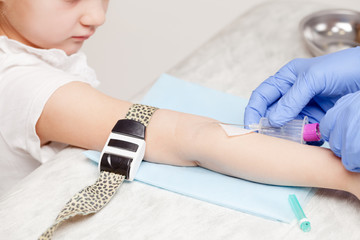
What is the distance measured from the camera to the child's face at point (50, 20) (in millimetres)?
1084

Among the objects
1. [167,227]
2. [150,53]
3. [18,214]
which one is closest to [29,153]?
[18,214]

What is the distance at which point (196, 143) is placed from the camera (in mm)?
989

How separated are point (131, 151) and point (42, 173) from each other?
21cm

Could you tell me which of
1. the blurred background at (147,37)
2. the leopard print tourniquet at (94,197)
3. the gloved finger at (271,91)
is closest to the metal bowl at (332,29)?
the gloved finger at (271,91)

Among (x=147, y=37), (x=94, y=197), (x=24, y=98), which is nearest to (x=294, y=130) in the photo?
(x=94, y=197)

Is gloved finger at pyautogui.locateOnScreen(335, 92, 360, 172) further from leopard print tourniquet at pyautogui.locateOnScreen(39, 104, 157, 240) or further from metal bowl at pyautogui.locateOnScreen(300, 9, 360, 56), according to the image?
metal bowl at pyautogui.locateOnScreen(300, 9, 360, 56)

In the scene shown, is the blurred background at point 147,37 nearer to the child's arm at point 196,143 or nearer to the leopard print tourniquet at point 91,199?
the child's arm at point 196,143

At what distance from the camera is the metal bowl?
4.67 ft

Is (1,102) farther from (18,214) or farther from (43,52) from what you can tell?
(18,214)

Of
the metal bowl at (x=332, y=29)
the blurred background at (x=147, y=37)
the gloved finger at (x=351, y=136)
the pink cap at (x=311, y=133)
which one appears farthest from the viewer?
the blurred background at (x=147, y=37)

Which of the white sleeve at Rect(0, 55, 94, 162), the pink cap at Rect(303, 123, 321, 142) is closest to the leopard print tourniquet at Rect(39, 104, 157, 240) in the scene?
the white sleeve at Rect(0, 55, 94, 162)

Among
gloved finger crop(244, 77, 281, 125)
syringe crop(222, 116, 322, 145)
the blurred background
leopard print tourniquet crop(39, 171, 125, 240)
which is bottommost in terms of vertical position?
the blurred background

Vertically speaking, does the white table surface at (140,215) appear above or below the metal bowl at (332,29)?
below

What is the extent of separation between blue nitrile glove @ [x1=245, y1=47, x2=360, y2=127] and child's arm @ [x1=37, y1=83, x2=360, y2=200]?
0.10m
